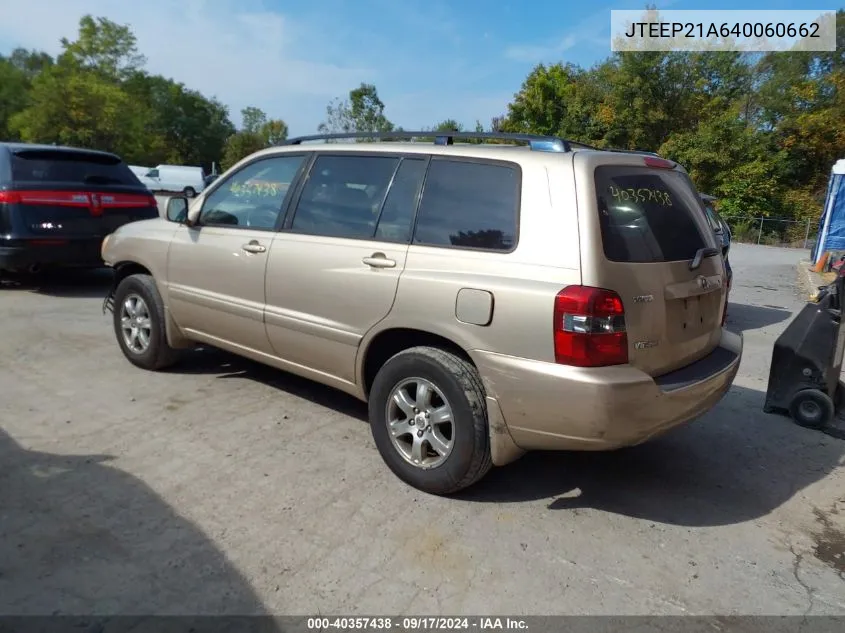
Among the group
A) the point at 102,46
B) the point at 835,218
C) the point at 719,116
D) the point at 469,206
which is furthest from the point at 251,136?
the point at 469,206

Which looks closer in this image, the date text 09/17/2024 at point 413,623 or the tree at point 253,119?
the date text 09/17/2024 at point 413,623

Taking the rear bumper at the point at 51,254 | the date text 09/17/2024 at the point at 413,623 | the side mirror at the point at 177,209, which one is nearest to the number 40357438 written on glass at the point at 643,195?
the date text 09/17/2024 at the point at 413,623

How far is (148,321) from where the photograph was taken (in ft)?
16.9

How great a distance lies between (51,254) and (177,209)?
3.72 meters

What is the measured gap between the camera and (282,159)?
447cm

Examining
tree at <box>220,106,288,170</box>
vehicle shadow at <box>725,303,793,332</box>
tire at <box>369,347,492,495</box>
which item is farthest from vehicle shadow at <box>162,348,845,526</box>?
tree at <box>220,106,288,170</box>

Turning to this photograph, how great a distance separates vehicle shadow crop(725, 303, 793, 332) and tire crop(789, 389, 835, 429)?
3633 millimetres

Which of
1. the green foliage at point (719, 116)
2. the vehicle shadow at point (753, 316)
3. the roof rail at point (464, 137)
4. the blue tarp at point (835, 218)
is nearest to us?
the roof rail at point (464, 137)

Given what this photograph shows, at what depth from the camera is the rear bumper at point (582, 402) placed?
2.88 m

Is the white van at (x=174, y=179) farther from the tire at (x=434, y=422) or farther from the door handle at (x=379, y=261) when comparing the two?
the tire at (x=434, y=422)

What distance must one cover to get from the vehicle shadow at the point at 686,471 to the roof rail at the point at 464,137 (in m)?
1.86

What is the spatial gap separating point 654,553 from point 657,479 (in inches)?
33.7

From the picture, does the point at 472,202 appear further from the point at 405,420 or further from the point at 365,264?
the point at 405,420

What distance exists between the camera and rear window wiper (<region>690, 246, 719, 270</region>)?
3431mm
